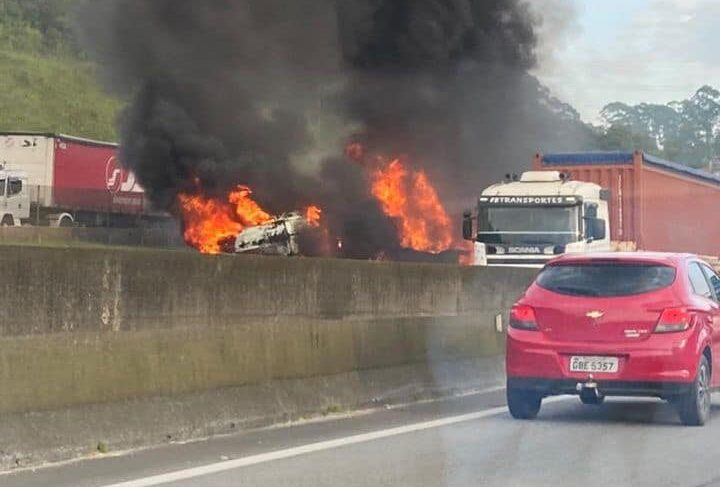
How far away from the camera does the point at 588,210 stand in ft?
78.0

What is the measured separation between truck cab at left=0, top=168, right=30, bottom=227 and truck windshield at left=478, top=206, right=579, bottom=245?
2560 cm

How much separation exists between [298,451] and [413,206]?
24.5m

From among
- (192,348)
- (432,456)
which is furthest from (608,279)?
(192,348)

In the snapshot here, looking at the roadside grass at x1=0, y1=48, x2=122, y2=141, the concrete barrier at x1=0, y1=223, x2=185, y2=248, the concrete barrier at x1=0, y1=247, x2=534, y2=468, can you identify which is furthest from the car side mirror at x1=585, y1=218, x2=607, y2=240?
the roadside grass at x1=0, y1=48, x2=122, y2=141

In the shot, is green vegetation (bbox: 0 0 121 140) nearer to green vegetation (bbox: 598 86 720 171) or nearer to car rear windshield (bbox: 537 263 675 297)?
green vegetation (bbox: 598 86 720 171)

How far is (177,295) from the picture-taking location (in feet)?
45.0

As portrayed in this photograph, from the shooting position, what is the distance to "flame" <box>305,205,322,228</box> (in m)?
35.0

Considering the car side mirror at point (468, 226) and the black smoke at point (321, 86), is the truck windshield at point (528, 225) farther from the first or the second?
the black smoke at point (321, 86)

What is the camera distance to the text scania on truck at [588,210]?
23.3m

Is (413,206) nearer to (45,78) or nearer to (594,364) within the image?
(594,364)

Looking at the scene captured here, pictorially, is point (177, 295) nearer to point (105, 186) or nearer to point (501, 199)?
point (501, 199)

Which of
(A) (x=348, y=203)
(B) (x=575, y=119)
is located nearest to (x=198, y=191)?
(A) (x=348, y=203)

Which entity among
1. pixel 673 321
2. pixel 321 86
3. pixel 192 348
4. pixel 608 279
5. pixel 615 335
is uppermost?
pixel 321 86

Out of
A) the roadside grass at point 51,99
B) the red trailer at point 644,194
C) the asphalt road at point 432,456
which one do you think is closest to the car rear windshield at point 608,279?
the asphalt road at point 432,456
